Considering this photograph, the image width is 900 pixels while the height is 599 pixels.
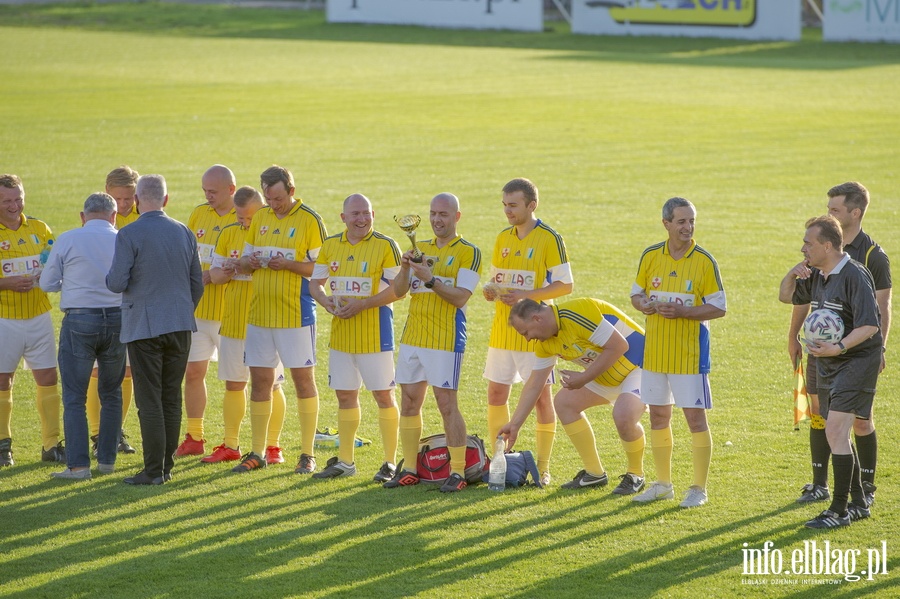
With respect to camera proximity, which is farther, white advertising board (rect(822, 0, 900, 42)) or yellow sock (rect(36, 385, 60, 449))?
white advertising board (rect(822, 0, 900, 42))

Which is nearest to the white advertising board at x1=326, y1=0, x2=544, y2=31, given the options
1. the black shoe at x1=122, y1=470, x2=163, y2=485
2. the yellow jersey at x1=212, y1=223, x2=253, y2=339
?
the yellow jersey at x1=212, y1=223, x2=253, y2=339

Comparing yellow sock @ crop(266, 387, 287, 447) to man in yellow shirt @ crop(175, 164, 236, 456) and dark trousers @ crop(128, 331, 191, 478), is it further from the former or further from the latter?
dark trousers @ crop(128, 331, 191, 478)

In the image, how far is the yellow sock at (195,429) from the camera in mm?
9461

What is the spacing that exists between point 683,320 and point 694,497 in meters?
1.27

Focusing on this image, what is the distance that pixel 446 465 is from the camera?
861 cm

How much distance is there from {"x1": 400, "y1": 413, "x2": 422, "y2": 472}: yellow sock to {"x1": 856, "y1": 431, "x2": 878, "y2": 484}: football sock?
3179 millimetres

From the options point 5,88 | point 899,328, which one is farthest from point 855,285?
point 5,88

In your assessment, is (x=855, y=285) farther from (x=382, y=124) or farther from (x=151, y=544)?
(x=382, y=124)

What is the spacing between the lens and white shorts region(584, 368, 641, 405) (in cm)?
828

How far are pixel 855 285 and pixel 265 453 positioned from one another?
4807mm

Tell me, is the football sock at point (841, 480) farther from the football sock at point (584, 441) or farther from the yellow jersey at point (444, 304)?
the yellow jersey at point (444, 304)

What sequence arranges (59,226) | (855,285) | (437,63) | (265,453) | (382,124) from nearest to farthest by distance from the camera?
(855,285)
(265,453)
(59,226)
(382,124)
(437,63)

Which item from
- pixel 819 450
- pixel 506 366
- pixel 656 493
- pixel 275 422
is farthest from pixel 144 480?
pixel 819 450

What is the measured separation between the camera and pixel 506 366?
8.80 metres
